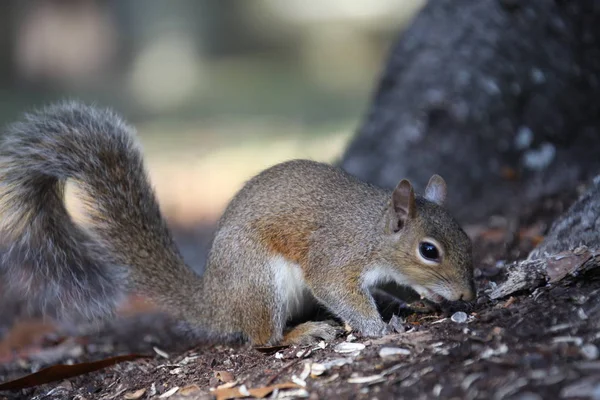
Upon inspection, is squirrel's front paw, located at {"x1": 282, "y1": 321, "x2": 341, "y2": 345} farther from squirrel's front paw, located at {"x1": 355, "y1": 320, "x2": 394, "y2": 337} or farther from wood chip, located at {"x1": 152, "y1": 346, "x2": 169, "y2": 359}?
wood chip, located at {"x1": 152, "y1": 346, "x2": 169, "y2": 359}

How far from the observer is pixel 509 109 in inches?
189

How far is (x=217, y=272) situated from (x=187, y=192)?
13.3 feet

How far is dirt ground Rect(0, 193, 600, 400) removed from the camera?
213 centimetres

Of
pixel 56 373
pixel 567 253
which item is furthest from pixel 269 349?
pixel 567 253

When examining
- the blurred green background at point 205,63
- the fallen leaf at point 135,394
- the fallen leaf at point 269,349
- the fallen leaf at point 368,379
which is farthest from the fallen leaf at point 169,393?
the blurred green background at point 205,63

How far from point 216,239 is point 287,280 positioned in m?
0.39

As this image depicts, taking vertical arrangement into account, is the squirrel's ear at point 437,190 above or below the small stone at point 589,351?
above

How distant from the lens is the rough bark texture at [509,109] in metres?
4.75

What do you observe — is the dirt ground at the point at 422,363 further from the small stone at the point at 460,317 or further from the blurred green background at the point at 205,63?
the blurred green background at the point at 205,63

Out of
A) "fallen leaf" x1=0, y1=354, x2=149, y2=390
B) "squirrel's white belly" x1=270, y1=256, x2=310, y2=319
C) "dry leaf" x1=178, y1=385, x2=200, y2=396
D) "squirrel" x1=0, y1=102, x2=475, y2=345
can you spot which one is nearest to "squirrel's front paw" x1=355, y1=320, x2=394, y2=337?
"squirrel" x1=0, y1=102, x2=475, y2=345

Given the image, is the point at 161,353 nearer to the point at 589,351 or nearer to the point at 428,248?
the point at 428,248

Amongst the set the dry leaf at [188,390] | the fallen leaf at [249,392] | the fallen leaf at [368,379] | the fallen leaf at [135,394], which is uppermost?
the fallen leaf at [135,394]

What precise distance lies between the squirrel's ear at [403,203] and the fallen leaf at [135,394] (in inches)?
45.5

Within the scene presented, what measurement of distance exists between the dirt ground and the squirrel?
0.18m
